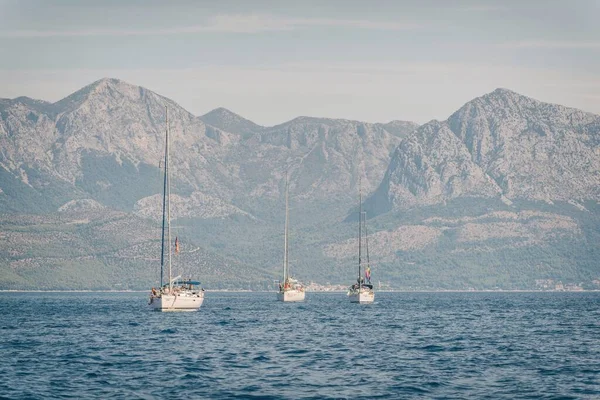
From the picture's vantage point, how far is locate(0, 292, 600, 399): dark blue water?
70.6m

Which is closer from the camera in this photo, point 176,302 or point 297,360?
point 297,360

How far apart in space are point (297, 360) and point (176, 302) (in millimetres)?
73933

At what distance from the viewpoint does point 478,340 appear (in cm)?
10950

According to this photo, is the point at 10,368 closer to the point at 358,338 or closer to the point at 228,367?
the point at 228,367

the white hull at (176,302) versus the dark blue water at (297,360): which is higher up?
the white hull at (176,302)

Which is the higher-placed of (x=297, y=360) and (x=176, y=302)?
(x=176, y=302)

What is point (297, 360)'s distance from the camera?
3442 inches

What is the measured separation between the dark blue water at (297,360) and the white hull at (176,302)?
2028cm

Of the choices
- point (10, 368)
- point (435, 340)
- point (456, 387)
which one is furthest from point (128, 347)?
point (456, 387)

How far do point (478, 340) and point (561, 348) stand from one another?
1163cm

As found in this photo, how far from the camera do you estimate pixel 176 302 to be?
522 ft

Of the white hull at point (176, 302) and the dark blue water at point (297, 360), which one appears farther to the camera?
the white hull at point (176, 302)

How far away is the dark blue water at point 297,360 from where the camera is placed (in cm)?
7056

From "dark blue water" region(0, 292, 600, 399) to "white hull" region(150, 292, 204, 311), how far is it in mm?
20283
